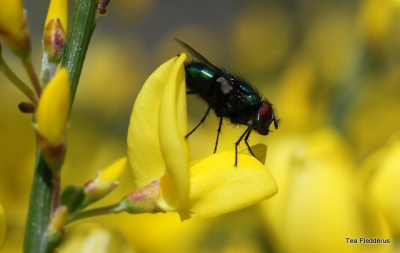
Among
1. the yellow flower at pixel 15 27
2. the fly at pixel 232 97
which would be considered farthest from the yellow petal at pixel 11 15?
the fly at pixel 232 97

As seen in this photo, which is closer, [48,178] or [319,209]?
[48,178]

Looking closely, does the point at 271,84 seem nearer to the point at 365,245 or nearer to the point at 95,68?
the point at 95,68

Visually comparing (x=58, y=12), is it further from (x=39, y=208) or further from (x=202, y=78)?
(x=202, y=78)

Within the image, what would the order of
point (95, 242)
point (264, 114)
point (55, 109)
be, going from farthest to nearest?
point (264, 114) < point (95, 242) < point (55, 109)

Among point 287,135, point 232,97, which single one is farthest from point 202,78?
point 287,135

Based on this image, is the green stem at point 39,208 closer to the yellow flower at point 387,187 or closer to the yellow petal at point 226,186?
the yellow petal at point 226,186

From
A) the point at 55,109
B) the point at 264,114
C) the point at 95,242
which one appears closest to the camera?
the point at 55,109

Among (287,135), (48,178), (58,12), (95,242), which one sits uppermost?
(58,12)
